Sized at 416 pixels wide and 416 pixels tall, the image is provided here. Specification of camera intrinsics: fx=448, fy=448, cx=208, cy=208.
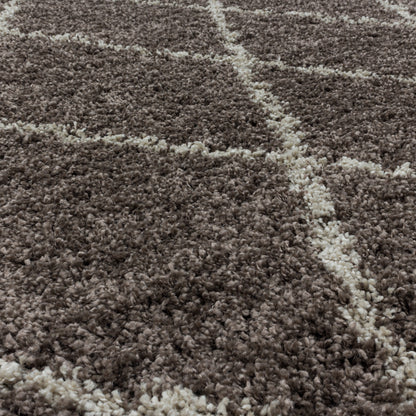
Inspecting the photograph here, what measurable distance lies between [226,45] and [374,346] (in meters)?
2.24

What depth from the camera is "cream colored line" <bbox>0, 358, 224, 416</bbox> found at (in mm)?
1130

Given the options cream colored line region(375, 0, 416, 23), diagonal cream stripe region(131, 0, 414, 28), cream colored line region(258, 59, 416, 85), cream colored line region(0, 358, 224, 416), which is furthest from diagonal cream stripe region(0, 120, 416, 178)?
cream colored line region(375, 0, 416, 23)

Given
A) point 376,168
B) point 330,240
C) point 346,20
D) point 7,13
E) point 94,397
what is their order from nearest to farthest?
point 94,397 < point 330,240 < point 376,168 < point 7,13 < point 346,20

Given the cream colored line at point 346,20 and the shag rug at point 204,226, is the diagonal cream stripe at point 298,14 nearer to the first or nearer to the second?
the cream colored line at point 346,20

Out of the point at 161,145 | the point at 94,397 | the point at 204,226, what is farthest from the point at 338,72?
the point at 94,397

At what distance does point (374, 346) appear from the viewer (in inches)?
50.5

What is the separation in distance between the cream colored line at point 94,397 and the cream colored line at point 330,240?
50 centimetres

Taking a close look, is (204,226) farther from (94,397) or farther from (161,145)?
(94,397)

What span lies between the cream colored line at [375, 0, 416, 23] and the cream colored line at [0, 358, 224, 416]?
10.7ft

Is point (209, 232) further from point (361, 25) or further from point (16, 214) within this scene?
point (361, 25)

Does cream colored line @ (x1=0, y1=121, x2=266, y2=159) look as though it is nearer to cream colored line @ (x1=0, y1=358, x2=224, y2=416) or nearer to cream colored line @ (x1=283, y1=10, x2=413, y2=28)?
cream colored line @ (x1=0, y1=358, x2=224, y2=416)

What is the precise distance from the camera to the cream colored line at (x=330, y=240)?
1.28m

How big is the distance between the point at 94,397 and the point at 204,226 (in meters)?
0.71

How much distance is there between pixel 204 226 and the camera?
1650mm
